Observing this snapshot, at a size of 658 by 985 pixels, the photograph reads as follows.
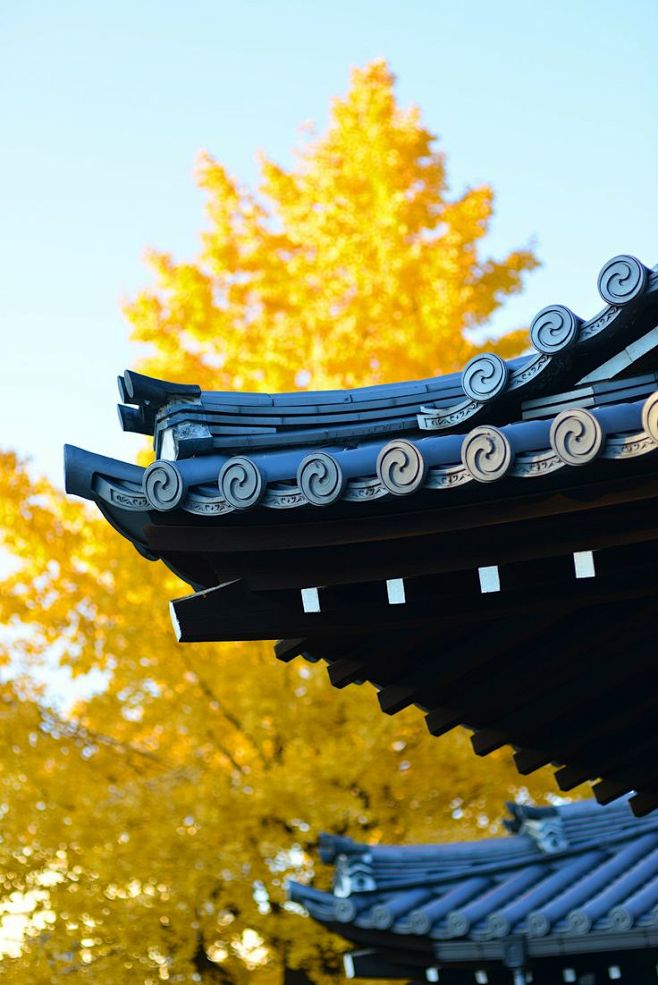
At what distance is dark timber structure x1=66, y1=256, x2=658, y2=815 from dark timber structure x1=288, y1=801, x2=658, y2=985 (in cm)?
297

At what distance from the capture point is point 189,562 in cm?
295

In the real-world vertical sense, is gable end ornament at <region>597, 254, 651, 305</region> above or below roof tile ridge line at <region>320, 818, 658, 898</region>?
above

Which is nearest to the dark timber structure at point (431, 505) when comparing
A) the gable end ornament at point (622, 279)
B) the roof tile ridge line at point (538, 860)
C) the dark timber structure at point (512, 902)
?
the gable end ornament at point (622, 279)

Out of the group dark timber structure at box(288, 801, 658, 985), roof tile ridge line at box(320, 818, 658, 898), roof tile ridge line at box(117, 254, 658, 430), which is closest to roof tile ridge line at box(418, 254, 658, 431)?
roof tile ridge line at box(117, 254, 658, 430)

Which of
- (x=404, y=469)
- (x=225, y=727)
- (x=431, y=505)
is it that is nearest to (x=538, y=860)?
(x=225, y=727)

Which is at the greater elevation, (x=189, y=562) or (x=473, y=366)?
(x=473, y=366)

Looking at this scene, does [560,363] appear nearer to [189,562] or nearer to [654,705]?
[189,562]

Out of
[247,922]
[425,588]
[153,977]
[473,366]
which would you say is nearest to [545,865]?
[247,922]

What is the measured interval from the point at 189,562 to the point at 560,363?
1113 mm

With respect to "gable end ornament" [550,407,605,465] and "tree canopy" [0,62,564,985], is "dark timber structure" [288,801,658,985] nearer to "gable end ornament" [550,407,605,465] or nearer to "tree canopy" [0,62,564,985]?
"tree canopy" [0,62,564,985]

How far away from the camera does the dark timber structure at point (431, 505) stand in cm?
250

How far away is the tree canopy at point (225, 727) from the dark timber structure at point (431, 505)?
4.33 metres

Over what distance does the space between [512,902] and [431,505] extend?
15.2ft

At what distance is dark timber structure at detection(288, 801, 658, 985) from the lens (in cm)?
589
